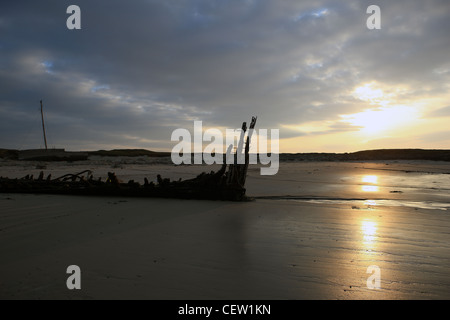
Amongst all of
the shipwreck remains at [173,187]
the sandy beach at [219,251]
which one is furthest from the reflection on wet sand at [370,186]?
the shipwreck remains at [173,187]

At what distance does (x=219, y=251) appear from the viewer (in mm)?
3906

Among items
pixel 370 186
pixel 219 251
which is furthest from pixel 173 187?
pixel 370 186

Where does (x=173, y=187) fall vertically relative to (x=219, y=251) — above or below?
above

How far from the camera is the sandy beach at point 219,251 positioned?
282 centimetres

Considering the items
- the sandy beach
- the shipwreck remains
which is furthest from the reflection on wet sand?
the shipwreck remains

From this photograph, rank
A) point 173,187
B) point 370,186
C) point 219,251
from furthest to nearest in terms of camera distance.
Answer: point 370,186, point 173,187, point 219,251

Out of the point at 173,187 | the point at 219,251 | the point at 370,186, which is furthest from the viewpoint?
the point at 370,186

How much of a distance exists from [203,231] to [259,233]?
921 mm

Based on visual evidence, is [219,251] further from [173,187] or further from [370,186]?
[370,186]

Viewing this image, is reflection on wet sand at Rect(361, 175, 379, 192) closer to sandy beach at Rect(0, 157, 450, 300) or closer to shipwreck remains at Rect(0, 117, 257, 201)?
sandy beach at Rect(0, 157, 450, 300)

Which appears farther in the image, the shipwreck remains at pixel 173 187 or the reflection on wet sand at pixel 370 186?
the reflection on wet sand at pixel 370 186

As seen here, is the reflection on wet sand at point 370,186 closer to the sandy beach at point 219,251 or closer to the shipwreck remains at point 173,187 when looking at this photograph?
the sandy beach at point 219,251

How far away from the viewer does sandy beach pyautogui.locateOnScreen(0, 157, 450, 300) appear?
111 inches
